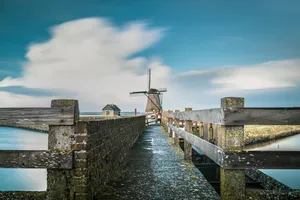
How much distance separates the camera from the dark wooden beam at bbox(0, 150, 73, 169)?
280cm

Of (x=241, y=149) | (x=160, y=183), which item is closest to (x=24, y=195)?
(x=160, y=183)

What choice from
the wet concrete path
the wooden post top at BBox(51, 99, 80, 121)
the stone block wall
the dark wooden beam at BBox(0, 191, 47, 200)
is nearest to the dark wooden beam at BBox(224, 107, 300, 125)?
the wet concrete path

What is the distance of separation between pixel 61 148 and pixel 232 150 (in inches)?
93.1

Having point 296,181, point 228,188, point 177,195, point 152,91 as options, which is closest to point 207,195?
point 177,195

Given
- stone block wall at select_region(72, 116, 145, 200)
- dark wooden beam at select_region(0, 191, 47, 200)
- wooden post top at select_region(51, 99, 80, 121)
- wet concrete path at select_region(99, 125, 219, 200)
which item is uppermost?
wooden post top at select_region(51, 99, 80, 121)

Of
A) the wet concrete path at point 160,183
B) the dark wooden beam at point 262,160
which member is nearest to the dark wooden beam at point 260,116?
the dark wooden beam at point 262,160

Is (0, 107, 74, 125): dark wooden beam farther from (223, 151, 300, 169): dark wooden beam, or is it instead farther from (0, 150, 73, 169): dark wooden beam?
(223, 151, 300, 169): dark wooden beam

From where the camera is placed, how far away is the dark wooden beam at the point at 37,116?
292cm

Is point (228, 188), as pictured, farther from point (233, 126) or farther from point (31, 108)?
point (31, 108)

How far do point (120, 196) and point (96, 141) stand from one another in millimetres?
996

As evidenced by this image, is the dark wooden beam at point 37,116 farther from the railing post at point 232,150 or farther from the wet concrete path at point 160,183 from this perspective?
the railing post at point 232,150

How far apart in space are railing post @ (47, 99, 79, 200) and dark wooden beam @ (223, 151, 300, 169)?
214 cm

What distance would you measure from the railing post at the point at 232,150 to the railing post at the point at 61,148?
210 centimetres

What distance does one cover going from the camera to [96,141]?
3.46m
